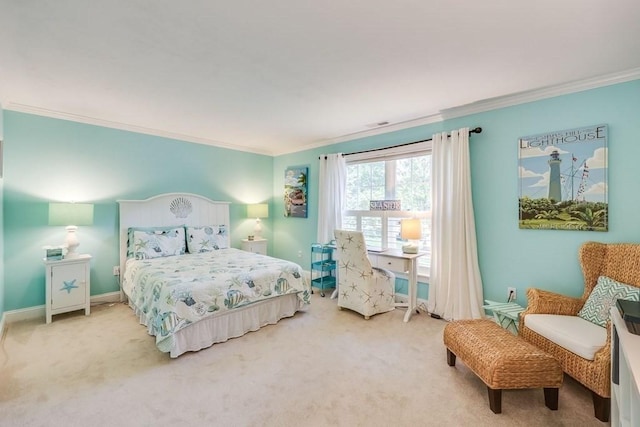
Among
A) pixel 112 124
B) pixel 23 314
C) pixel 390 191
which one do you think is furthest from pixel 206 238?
pixel 390 191

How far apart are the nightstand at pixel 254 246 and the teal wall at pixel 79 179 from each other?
99cm

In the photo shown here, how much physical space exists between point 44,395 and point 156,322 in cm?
76

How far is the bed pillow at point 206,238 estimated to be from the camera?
4.11 metres

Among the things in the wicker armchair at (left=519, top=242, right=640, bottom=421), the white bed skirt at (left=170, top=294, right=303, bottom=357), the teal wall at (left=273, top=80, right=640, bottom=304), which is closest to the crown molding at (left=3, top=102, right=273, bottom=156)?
the white bed skirt at (left=170, top=294, right=303, bottom=357)

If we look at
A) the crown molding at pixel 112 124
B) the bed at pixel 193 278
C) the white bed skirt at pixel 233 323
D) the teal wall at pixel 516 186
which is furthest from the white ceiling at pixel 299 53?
the white bed skirt at pixel 233 323

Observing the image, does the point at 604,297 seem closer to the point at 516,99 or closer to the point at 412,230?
the point at 412,230

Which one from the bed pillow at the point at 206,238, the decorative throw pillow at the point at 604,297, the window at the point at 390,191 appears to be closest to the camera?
the decorative throw pillow at the point at 604,297

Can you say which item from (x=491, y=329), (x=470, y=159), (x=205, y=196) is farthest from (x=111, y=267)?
(x=470, y=159)

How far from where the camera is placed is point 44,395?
190 centimetres

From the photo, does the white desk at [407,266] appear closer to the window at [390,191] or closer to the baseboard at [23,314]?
the window at [390,191]

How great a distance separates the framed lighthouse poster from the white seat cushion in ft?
2.98

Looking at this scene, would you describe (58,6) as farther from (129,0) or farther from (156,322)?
(156,322)

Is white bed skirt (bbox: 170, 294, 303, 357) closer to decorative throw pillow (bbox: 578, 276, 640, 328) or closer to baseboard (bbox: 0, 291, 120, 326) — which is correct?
baseboard (bbox: 0, 291, 120, 326)

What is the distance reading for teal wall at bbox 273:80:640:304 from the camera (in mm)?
2332
